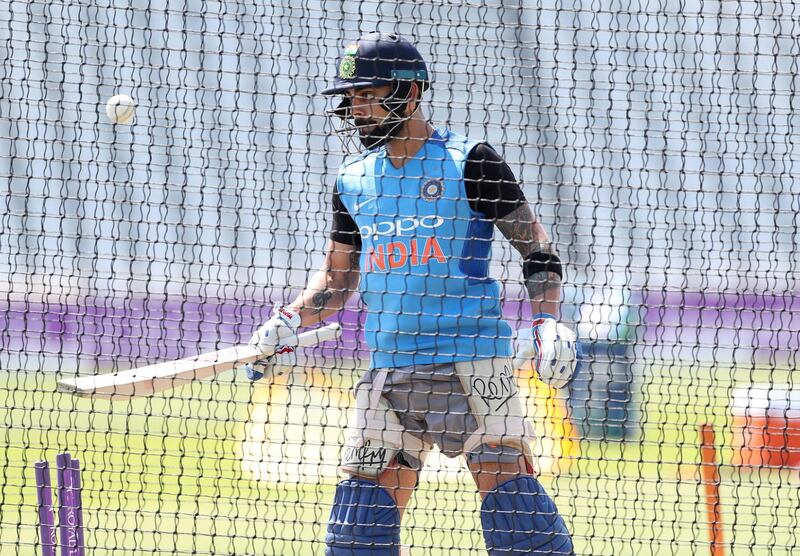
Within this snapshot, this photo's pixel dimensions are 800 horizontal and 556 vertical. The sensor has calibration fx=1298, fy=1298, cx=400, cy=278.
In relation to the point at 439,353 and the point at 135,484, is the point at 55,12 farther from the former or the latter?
the point at 439,353

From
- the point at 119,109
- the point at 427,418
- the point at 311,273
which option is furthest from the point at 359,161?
the point at 311,273

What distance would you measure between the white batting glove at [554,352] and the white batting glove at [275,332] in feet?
2.49

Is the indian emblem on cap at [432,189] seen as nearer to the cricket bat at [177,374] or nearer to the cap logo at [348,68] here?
the cap logo at [348,68]

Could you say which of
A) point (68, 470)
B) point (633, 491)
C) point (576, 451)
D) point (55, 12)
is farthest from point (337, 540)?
point (55, 12)

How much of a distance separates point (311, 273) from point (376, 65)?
9.42 meters

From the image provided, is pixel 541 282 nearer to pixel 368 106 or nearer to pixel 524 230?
pixel 524 230

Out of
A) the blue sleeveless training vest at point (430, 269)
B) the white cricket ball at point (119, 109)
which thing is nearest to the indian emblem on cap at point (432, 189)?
the blue sleeveless training vest at point (430, 269)

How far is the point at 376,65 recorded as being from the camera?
12.2 feet

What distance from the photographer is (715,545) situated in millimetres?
4523

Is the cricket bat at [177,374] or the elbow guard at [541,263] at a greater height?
A: the elbow guard at [541,263]

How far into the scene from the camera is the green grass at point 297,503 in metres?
4.63

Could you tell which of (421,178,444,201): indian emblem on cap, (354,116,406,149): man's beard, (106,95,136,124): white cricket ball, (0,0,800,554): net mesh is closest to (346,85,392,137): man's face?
(354,116,406,149): man's beard

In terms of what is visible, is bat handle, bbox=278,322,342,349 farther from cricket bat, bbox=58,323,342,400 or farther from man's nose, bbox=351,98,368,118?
man's nose, bbox=351,98,368,118

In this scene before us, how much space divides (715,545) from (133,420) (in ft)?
23.5
